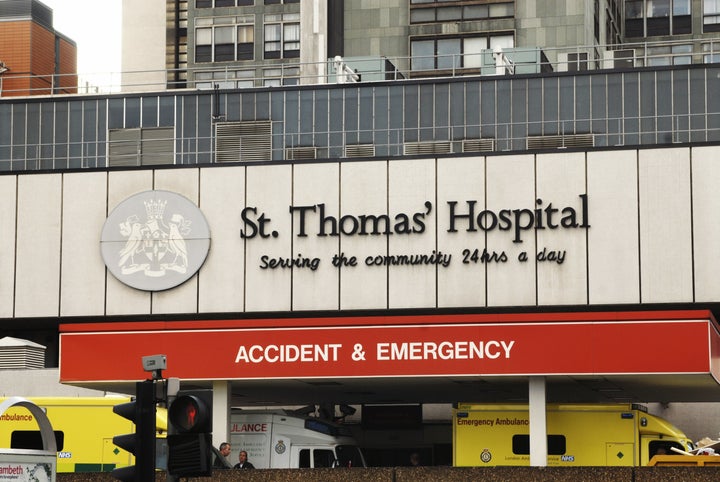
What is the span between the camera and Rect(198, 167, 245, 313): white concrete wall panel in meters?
46.4

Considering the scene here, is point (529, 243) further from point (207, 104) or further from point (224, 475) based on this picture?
point (224, 475)

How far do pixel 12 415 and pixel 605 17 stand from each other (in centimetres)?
6141

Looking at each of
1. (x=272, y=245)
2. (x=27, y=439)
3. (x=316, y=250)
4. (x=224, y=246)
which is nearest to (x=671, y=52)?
(x=316, y=250)

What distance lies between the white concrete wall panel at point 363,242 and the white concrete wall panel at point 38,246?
9.87 metres

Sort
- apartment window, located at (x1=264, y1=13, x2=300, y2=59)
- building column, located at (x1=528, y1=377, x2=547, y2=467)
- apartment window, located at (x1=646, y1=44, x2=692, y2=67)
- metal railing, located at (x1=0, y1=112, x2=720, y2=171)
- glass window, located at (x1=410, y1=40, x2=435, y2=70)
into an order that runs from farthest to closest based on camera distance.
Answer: apartment window, located at (x1=264, y1=13, x2=300, y2=59) → apartment window, located at (x1=646, y1=44, x2=692, y2=67) → glass window, located at (x1=410, y1=40, x2=435, y2=70) → metal railing, located at (x1=0, y1=112, x2=720, y2=171) → building column, located at (x1=528, y1=377, x2=547, y2=467)

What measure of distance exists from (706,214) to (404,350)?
12562 millimetres

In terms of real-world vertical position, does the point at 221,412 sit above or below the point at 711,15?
below

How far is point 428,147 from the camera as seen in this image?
54.5 m

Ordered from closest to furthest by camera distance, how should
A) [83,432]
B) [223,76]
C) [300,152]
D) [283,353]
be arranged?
[83,432]
[283,353]
[300,152]
[223,76]

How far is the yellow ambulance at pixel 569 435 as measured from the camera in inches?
1307

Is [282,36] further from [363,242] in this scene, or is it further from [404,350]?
[404,350]

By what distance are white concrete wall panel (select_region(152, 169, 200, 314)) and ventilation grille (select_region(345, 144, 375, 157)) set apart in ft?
30.5

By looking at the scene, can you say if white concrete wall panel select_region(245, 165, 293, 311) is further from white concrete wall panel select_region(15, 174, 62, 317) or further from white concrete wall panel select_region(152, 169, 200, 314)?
white concrete wall panel select_region(15, 174, 62, 317)

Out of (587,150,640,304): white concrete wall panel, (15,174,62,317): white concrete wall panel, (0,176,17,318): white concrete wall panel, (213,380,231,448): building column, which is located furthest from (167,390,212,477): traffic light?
(0,176,17,318): white concrete wall panel
